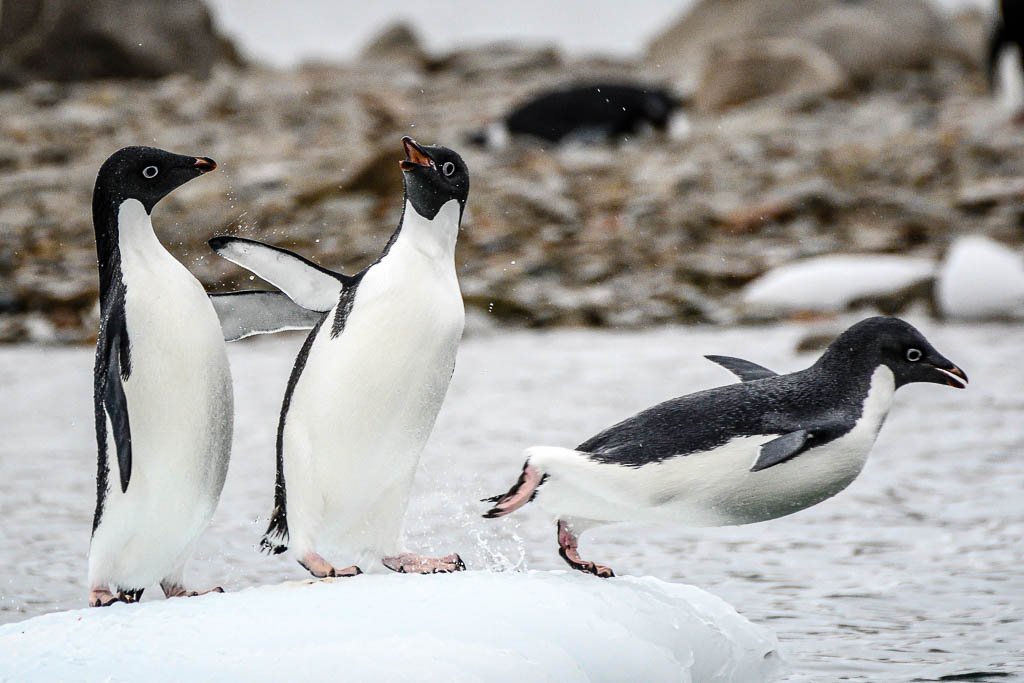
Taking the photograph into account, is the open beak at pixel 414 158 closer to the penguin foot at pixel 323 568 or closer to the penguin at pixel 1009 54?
the penguin foot at pixel 323 568

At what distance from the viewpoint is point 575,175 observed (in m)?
12.4

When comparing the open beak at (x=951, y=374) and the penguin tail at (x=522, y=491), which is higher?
the open beak at (x=951, y=374)

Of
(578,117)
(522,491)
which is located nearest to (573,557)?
(522,491)

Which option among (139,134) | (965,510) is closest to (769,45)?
(139,134)

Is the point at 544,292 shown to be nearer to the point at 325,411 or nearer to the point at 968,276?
the point at 968,276

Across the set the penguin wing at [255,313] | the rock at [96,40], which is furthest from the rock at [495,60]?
the penguin wing at [255,313]

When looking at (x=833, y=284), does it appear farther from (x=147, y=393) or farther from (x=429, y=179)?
(x=147, y=393)

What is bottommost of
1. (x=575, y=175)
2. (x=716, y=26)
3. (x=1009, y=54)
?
(x=716, y=26)

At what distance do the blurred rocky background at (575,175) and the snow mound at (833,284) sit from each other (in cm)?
1

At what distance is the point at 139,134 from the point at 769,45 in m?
7.70

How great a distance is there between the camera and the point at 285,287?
2988 mm

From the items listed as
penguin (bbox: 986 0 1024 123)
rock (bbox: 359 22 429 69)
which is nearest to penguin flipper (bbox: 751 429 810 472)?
penguin (bbox: 986 0 1024 123)

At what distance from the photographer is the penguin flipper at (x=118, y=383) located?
2680mm

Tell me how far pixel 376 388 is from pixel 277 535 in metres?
0.39
